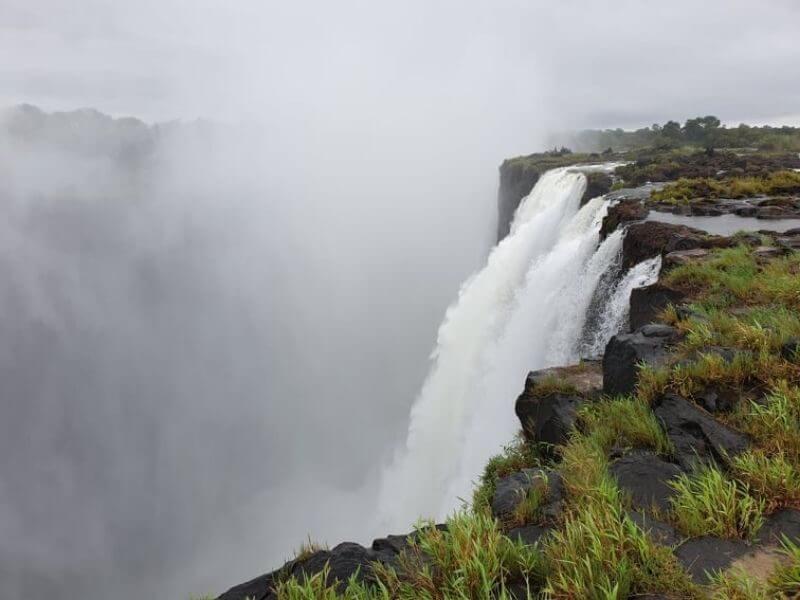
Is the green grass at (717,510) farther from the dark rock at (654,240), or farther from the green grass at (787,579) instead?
the dark rock at (654,240)

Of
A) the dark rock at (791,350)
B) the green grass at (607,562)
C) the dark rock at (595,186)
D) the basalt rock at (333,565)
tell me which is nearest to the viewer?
the green grass at (607,562)

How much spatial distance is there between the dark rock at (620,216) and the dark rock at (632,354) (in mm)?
7263

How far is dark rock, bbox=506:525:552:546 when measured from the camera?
357cm

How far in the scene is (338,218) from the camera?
381ft

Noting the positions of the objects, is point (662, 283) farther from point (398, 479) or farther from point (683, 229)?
point (398, 479)

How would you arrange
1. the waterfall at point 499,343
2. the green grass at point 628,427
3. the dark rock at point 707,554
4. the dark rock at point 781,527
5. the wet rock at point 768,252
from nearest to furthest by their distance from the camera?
the dark rock at point 707,554
the dark rock at point 781,527
the green grass at point 628,427
the wet rock at point 768,252
the waterfall at point 499,343

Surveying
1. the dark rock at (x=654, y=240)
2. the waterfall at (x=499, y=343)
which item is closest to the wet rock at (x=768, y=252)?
the dark rock at (x=654, y=240)

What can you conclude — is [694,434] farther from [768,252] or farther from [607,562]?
[768,252]

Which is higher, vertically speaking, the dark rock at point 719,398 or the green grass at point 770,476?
the dark rock at point 719,398

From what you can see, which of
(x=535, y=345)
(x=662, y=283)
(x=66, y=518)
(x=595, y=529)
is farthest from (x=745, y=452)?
(x=66, y=518)

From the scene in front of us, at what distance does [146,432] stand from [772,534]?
275 ft

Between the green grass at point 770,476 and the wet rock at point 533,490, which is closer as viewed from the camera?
the green grass at point 770,476

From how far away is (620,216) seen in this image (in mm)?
13031

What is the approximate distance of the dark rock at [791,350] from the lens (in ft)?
15.3
